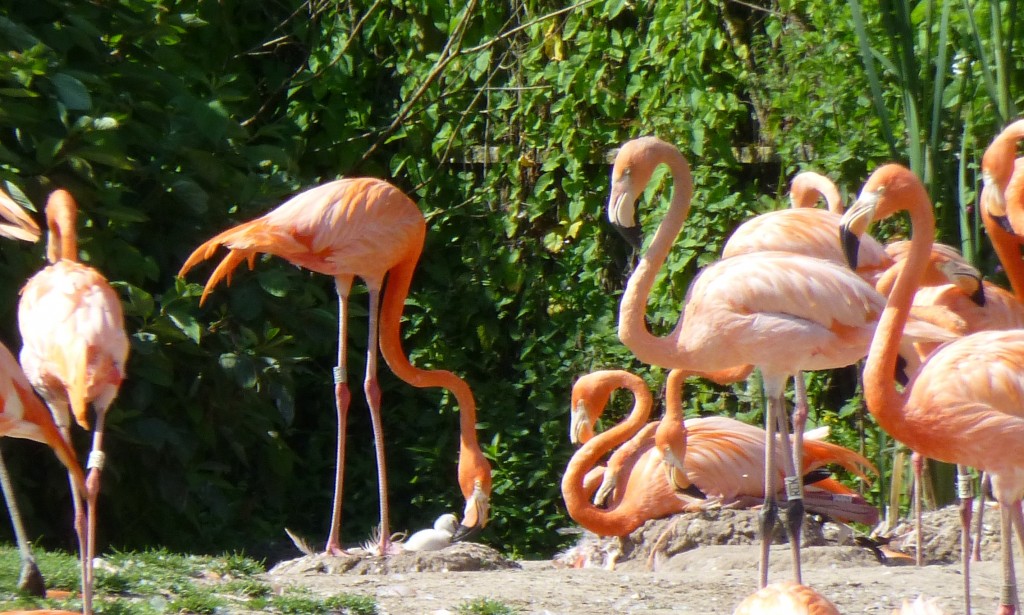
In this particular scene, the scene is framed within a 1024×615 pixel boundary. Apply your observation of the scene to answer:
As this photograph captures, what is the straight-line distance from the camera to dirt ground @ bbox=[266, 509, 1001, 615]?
3.86 m

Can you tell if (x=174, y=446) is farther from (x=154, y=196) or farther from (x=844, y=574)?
(x=844, y=574)

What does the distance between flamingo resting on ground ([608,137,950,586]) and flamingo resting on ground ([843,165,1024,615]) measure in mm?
335

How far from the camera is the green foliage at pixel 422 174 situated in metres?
5.61

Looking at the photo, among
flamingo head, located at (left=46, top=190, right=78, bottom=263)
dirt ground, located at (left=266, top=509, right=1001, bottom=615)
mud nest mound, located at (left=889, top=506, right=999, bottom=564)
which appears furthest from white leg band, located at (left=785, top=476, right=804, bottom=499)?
flamingo head, located at (left=46, top=190, right=78, bottom=263)

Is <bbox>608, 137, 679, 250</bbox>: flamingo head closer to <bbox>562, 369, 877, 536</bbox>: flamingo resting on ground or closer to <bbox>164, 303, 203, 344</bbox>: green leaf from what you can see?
<bbox>562, 369, 877, 536</bbox>: flamingo resting on ground

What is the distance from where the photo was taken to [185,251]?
6.09 metres

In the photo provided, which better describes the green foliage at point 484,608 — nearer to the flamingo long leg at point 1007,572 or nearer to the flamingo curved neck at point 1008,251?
the flamingo long leg at point 1007,572

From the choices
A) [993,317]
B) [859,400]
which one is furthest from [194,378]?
[993,317]

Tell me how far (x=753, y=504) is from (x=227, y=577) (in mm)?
2119

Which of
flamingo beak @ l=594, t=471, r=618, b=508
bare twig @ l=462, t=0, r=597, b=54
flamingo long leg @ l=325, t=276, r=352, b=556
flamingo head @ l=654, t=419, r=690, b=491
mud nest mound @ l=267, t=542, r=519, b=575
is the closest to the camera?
mud nest mound @ l=267, t=542, r=519, b=575

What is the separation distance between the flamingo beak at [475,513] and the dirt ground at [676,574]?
10.5 inches

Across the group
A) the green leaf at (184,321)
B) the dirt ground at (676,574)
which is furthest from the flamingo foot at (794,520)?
the green leaf at (184,321)

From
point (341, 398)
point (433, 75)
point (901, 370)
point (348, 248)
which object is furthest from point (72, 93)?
point (901, 370)

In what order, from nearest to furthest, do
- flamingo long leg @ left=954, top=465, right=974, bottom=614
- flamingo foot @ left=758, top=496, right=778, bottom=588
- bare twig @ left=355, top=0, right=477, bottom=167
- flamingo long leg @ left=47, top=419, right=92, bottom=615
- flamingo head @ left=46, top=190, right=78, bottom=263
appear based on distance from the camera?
flamingo long leg @ left=47, top=419, right=92, bottom=615, flamingo long leg @ left=954, top=465, right=974, bottom=614, flamingo foot @ left=758, top=496, right=778, bottom=588, flamingo head @ left=46, top=190, right=78, bottom=263, bare twig @ left=355, top=0, right=477, bottom=167
